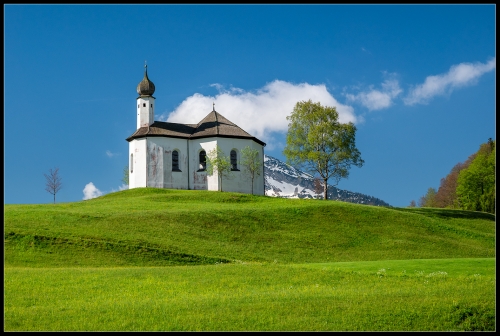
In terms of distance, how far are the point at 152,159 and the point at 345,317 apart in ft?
169

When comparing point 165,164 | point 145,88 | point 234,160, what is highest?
point 145,88

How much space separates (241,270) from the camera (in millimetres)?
24297

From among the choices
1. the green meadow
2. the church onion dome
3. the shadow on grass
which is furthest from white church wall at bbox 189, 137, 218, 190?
the shadow on grass

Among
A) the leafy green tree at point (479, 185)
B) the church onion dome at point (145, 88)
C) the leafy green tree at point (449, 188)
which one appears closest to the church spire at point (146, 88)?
the church onion dome at point (145, 88)

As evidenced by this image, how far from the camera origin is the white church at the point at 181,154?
65375mm

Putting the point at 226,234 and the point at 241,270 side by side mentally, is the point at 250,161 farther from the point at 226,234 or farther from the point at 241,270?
the point at 241,270

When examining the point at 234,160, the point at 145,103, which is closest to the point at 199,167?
the point at 234,160

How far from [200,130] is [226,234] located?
96.0 feet

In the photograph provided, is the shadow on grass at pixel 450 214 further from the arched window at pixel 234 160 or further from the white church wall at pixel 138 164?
the white church wall at pixel 138 164

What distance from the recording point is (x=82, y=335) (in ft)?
45.9

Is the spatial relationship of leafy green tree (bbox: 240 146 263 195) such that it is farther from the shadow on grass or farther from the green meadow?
the shadow on grass

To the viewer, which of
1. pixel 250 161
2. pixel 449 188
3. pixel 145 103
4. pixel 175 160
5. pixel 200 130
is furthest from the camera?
pixel 449 188

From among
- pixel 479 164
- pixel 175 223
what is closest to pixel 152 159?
pixel 175 223

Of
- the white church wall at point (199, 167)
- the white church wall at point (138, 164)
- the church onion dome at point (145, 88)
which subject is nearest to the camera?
the white church wall at point (138, 164)
